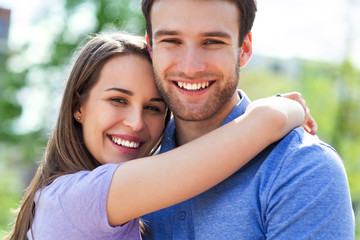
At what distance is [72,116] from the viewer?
8.34ft

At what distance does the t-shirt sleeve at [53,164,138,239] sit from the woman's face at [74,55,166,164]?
0.40m

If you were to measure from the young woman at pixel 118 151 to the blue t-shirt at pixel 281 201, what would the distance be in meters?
0.08

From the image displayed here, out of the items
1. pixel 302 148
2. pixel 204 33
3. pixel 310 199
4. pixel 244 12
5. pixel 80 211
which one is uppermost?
pixel 244 12

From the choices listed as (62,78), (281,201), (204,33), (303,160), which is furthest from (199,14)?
(62,78)

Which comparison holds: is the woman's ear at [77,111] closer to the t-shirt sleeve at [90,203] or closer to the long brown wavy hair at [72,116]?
the long brown wavy hair at [72,116]

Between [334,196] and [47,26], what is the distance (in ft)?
50.6

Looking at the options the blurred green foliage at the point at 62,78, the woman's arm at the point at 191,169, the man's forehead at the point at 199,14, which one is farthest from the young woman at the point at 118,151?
the blurred green foliage at the point at 62,78

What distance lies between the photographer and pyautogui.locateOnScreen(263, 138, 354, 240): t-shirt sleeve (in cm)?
165

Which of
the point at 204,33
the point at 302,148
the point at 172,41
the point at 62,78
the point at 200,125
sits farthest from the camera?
the point at 62,78

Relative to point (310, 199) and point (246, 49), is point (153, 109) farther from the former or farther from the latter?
point (310, 199)

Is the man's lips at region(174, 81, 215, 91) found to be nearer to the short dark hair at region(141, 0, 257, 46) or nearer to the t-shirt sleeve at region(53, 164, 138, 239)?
the short dark hair at region(141, 0, 257, 46)

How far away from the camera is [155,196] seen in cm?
189

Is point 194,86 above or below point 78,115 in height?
above

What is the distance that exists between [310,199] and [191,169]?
0.49m
